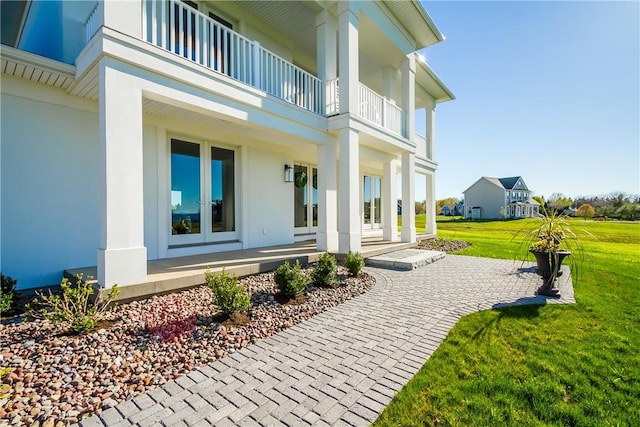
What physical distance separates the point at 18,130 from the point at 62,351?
432 cm

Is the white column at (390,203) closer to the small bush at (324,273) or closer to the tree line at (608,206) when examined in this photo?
the small bush at (324,273)

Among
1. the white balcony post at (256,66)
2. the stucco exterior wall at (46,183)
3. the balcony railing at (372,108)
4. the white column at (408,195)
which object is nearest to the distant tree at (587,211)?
the white column at (408,195)

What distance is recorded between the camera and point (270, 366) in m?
2.86

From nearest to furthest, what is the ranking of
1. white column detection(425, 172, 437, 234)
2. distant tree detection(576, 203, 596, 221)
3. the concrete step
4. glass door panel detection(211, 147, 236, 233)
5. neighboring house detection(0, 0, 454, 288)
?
neighboring house detection(0, 0, 454, 288), the concrete step, glass door panel detection(211, 147, 236, 233), white column detection(425, 172, 437, 234), distant tree detection(576, 203, 596, 221)

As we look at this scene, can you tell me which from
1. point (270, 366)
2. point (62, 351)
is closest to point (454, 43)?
point (270, 366)

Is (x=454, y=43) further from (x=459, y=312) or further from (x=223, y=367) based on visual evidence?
(x=223, y=367)

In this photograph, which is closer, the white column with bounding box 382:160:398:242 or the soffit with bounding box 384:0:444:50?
the soffit with bounding box 384:0:444:50

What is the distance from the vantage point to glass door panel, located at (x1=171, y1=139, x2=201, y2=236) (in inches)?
268

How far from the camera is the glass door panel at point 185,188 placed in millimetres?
6809

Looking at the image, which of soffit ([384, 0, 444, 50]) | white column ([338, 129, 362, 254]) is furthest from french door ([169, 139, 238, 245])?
soffit ([384, 0, 444, 50])

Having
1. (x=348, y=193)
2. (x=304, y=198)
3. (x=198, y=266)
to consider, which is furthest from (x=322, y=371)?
(x=304, y=198)

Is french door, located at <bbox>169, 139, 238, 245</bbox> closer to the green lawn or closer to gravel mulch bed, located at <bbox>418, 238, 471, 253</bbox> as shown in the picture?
the green lawn

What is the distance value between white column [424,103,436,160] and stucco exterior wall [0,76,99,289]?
12866 millimetres

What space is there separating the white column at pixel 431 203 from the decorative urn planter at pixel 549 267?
337 inches
